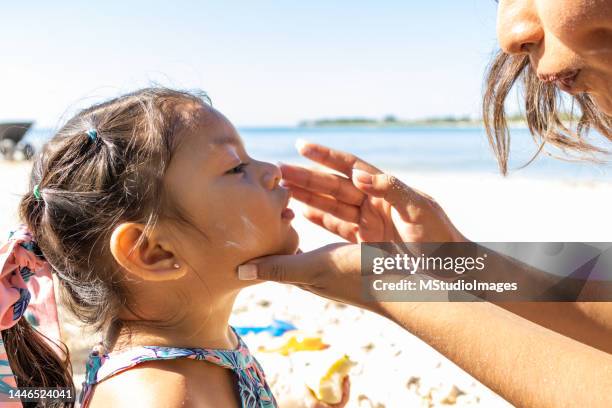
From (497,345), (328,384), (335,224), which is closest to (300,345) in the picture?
(328,384)

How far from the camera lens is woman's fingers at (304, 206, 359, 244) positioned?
2447 mm

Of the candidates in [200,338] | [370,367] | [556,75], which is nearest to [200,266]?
[200,338]

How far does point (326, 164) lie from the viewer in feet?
7.50

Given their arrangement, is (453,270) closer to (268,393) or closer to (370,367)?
(268,393)

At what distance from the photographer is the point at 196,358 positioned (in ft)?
6.78

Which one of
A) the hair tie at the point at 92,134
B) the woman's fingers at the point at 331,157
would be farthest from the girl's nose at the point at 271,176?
the hair tie at the point at 92,134

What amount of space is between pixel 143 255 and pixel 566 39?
1334 millimetres

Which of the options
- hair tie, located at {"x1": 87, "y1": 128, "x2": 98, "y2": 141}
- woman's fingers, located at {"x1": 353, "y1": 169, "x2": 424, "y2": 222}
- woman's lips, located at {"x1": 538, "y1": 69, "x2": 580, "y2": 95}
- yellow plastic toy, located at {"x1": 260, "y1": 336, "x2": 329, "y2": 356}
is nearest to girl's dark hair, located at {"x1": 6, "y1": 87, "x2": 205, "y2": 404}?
hair tie, located at {"x1": 87, "y1": 128, "x2": 98, "y2": 141}

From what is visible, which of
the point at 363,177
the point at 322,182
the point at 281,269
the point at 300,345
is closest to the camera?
the point at 281,269

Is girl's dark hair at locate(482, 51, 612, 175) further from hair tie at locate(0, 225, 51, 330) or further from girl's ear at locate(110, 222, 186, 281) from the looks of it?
hair tie at locate(0, 225, 51, 330)

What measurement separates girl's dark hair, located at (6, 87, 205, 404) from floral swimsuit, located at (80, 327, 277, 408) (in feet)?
0.51

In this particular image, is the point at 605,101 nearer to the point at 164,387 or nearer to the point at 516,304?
the point at 516,304

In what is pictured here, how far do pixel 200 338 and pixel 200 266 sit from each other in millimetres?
268

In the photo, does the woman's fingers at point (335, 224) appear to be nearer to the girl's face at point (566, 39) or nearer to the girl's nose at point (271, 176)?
the girl's nose at point (271, 176)
